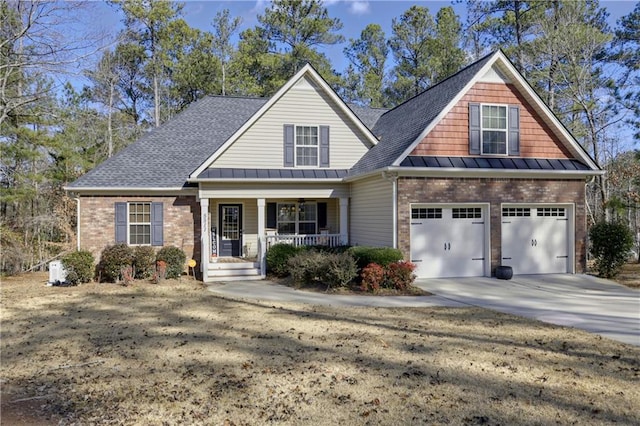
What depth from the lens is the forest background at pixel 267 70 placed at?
20.2 meters

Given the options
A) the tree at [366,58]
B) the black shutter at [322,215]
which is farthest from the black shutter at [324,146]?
the tree at [366,58]

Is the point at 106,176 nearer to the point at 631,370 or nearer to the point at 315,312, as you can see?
the point at 315,312

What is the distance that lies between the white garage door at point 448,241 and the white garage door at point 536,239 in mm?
954

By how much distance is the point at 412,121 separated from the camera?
15.7m

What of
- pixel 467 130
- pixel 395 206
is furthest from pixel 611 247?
pixel 395 206

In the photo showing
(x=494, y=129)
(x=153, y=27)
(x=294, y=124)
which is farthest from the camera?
(x=153, y=27)

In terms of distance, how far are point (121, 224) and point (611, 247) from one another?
53.4 feet

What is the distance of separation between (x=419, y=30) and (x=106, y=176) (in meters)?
25.6

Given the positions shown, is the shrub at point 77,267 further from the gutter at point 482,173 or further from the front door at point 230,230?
the gutter at point 482,173

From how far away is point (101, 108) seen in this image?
1182 inches

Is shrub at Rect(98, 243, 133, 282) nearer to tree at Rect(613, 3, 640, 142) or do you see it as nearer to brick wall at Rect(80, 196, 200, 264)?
brick wall at Rect(80, 196, 200, 264)

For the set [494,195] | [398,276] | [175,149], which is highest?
[175,149]

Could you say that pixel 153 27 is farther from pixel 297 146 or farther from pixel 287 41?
pixel 297 146

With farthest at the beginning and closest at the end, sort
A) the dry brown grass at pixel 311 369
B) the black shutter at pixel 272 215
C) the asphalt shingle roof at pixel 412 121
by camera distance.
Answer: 1. the black shutter at pixel 272 215
2. the asphalt shingle roof at pixel 412 121
3. the dry brown grass at pixel 311 369
